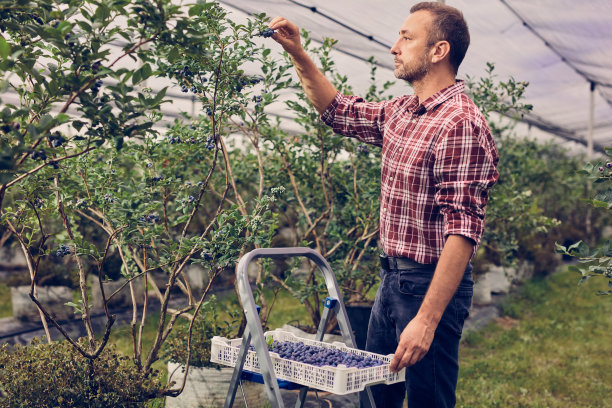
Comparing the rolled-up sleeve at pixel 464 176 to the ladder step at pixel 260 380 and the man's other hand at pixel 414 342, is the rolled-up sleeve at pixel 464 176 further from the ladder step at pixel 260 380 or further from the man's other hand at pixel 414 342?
the ladder step at pixel 260 380

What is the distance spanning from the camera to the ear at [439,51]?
8.05 ft

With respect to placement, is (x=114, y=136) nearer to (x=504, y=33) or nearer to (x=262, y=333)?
(x=262, y=333)

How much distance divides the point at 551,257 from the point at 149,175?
9408mm

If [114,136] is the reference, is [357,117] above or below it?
above

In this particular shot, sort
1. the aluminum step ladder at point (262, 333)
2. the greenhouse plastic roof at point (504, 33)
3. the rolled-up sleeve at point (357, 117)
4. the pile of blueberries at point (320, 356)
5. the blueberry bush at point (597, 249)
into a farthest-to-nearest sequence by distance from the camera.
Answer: the greenhouse plastic roof at point (504, 33) < the rolled-up sleeve at point (357, 117) < the blueberry bush at point (597, 249) < the pile of blueberries at point (320, 356) < the aluminum step ladder at point (262, 333)

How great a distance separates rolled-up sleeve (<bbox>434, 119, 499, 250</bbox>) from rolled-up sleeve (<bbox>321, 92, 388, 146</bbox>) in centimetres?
60

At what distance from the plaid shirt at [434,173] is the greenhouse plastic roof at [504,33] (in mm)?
4320

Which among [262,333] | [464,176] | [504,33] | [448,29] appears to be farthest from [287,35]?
[504,33]

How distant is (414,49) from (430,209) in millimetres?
686

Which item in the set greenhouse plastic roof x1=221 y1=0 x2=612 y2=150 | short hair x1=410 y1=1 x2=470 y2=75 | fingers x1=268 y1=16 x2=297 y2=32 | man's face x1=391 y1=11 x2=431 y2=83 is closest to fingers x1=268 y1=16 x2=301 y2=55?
fingers x1=268 y1=16 x2=297 y2=32

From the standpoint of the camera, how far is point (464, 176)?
2.24 metres

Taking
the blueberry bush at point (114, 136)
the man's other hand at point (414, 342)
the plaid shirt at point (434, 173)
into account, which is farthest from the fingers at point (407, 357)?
the blueberry bush at point (114, 136)

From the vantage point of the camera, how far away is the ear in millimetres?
2453

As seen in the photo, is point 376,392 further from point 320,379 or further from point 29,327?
point 29,327
